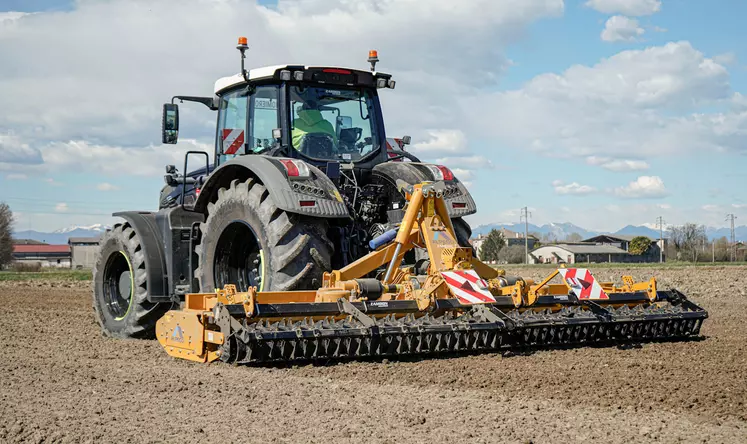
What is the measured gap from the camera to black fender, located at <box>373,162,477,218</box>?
8516mm

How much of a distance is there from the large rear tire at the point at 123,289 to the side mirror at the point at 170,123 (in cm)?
117

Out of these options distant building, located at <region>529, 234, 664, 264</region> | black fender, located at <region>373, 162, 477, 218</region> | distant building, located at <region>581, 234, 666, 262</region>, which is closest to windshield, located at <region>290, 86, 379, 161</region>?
black fender, located at <region>373, 162, 477, 218</region>

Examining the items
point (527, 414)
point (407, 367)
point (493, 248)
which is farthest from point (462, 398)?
point (493, 248)

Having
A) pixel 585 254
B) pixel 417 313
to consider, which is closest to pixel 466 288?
pixel 417 313

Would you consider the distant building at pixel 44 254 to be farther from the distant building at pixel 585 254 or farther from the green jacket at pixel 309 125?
the green jacket at pixel 309 125

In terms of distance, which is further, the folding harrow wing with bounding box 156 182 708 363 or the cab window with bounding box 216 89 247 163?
the cab window with bounding box 216 89 247 163

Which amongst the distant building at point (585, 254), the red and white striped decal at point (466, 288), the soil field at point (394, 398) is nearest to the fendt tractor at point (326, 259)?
the red and white striped decal at point (466, 288)

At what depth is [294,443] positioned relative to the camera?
4.28 metres

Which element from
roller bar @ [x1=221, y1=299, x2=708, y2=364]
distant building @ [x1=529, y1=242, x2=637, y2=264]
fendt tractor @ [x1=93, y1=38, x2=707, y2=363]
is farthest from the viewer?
distant building @ [x1=529, y1=242, x2=637, y2=264]

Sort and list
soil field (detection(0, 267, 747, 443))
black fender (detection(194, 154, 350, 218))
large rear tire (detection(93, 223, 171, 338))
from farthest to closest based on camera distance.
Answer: large rear tire (detection(93, 223, 171, 338)) < black fender (detection(194, 154, 350, 218)) < soil field (detection(0, 267, 747, 443))

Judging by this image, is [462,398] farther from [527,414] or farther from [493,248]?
[493,248]

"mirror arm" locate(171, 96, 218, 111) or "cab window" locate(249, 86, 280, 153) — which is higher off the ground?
"mirror arm" locate(171, 96, 218, 111)

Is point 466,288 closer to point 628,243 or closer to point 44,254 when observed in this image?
point 628,243

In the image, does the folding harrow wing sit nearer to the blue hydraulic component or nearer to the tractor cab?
the blue hydraulic component
